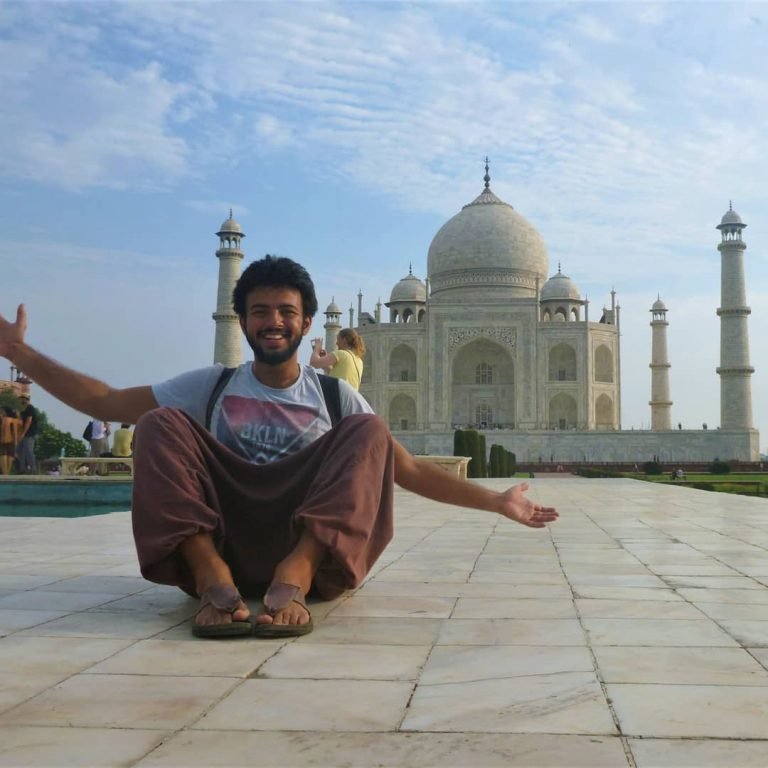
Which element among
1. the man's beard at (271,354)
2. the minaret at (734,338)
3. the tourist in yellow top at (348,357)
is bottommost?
the man's beard at (271,354)

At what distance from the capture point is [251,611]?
2482 millimetres

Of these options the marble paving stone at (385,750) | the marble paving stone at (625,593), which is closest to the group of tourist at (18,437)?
the marble paving stone at (625,593)

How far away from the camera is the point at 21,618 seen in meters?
2.38

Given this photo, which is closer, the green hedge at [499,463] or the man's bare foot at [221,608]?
the man's bare foot at [221,608]

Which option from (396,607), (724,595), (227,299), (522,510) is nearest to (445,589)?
(396,607)

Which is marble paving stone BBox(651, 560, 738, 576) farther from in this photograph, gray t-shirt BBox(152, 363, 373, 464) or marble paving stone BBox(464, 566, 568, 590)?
gray t-shirt BBox(152, 363, 373, 464)

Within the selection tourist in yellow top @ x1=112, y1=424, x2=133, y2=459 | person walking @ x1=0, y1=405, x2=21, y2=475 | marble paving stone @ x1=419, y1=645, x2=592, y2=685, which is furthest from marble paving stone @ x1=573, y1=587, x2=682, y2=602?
tourist in yellow top @ x1=112, y1=424, x2=133, y2=459

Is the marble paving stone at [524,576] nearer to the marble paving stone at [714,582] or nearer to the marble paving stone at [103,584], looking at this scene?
the marble paving stone at [714,582]

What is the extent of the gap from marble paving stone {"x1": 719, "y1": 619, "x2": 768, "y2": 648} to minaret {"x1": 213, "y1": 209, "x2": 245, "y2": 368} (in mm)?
27550

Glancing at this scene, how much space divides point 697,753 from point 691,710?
0.73 ft

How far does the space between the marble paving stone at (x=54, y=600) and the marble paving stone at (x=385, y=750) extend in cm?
130

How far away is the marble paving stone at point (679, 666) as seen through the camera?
69.2 inches

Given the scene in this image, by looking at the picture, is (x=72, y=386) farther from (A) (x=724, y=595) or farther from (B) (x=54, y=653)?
(A) (x=724, y=595)

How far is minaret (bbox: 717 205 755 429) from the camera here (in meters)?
28.8
